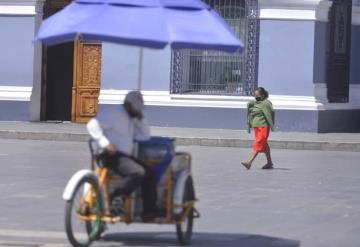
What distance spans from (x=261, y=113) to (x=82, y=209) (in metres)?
9.35

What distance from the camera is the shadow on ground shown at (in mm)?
10969

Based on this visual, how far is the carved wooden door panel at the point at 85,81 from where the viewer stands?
2895cm

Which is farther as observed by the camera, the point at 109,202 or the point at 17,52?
the point at 17,52

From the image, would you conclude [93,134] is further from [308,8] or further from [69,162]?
[308,8]

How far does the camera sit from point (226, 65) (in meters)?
27.8

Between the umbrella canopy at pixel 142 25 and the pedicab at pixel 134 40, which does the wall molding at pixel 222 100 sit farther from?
the umbrella canopy at pixel 142 25

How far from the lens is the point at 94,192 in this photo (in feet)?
33.3

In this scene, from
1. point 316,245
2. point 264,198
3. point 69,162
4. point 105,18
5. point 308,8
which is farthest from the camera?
point 308,8

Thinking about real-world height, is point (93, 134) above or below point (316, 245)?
above

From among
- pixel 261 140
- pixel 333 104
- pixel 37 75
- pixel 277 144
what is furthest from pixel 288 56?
pixel 261 140

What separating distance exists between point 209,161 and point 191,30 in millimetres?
10750

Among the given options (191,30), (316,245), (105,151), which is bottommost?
(316,245)

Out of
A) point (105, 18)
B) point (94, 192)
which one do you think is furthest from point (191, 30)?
point (94, 192)

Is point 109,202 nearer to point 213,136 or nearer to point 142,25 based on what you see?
point 142,25
